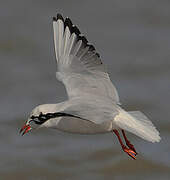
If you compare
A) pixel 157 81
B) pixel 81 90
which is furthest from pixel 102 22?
pixel 81 90

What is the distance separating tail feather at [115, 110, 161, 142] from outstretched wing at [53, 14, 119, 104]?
0.82 feet

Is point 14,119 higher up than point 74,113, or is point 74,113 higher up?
point 14,119

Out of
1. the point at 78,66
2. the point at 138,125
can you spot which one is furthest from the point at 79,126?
the point at 78,66

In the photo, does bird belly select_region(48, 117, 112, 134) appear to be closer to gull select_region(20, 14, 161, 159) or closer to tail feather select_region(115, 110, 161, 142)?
gull select_region(20, 14, 161, 159)

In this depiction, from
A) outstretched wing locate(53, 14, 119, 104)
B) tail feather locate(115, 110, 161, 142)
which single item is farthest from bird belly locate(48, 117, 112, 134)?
outstretched wing locate(53, 14, 119, 104)

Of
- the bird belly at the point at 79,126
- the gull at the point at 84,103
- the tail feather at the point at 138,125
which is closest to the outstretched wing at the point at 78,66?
the gull at the point at 84,103

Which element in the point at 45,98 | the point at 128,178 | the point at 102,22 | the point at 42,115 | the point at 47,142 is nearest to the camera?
the point at 42,115

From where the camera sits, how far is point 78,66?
321 inches

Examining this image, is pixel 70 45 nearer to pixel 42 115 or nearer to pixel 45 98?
pixel 42 115

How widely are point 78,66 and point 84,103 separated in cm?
109

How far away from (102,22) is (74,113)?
21.7ft

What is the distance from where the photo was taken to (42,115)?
287 inches

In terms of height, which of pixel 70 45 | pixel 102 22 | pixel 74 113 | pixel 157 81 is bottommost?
pixel 74 113

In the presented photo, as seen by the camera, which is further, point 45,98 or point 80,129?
point 45,98
